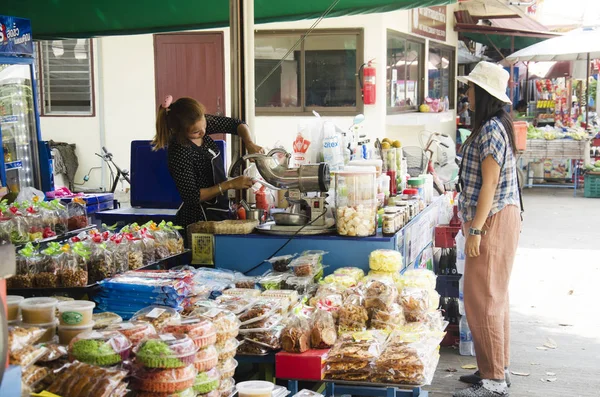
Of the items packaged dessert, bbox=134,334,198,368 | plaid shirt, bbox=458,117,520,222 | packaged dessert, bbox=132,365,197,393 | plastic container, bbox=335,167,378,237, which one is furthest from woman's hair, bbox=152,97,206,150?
packaged dessert, bbox=132,365,197,393

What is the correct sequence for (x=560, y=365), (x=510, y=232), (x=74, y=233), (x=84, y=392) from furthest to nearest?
(x=560, y=365) → (x=74, y=233) → (x=510, y=232) → (x=84, y=392)

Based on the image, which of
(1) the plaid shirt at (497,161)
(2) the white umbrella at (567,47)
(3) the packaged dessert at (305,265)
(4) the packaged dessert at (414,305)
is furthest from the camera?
(2) the white umbrella at (567,47)

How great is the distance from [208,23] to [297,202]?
4645mm

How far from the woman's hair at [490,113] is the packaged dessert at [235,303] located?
1.87 meters

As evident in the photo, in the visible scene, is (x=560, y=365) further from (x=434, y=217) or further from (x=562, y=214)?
(x=562, y=214)

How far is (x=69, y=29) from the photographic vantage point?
9500mm

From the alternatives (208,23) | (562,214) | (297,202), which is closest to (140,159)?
(297,202)

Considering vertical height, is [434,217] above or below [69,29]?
below

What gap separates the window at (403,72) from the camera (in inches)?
522

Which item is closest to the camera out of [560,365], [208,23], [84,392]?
[84,392]

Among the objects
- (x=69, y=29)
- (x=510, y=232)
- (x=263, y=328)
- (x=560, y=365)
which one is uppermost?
(x=69, y=29)

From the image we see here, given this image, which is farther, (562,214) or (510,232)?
(562,214)

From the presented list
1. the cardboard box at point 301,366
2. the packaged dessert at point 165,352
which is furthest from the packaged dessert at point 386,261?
the packaged dessert at point 165,352

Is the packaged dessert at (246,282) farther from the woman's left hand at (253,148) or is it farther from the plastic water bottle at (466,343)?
the plastic water bottle at (466,343)
